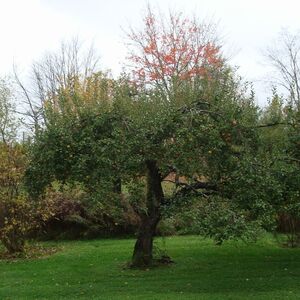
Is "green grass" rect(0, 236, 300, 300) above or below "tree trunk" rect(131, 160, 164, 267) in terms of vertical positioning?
below

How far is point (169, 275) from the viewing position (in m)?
10.4

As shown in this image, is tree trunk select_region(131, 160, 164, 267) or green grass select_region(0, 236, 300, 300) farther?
tree trunk select_region(131, 160, 164, 267)

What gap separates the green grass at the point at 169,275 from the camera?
873 centimetres

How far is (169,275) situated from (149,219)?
4.47 ft

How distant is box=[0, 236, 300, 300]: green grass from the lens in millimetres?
8734

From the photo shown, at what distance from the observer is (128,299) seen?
26.9ft

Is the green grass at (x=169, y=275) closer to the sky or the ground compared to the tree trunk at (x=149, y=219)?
closer to the ground

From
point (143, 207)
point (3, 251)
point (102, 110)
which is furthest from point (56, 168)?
point (3, 251)

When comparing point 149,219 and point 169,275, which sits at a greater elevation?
point 149,219

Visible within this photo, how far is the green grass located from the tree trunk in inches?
17.7

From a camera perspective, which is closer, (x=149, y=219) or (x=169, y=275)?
(x=169, y=275)

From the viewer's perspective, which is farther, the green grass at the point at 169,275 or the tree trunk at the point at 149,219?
the tree trunk at the point at 149,219

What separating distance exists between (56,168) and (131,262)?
10.2ft

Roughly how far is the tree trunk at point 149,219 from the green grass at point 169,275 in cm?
45
